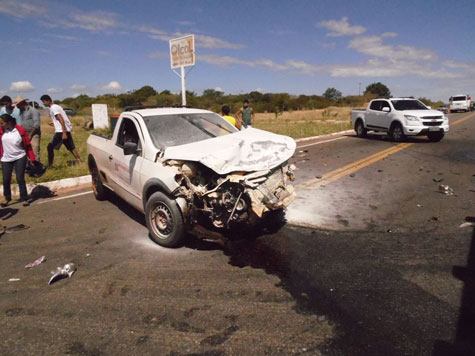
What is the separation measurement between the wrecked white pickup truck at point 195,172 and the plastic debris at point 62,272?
107 centimetres

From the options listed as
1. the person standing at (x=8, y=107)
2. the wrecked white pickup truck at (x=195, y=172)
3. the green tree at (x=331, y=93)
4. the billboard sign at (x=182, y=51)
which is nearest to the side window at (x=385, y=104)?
the billboard sign at (x=182, y=51)

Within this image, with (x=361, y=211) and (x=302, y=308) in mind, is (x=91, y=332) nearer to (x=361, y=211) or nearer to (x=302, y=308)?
(x=302, y=308)

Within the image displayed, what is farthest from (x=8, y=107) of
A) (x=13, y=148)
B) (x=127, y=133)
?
(x=127, y=133)

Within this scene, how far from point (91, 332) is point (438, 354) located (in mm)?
2816

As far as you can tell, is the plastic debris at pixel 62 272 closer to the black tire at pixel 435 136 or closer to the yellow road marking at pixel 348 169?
the yellow road marking at pixel 348 169

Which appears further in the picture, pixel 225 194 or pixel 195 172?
pixel 195 172

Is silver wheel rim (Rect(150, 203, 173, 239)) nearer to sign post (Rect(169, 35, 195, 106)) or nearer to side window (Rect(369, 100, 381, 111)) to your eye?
sign post (Rect(169, 35, 195, 106))

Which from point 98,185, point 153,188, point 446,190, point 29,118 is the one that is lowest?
point 446,190

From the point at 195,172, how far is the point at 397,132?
1278cm

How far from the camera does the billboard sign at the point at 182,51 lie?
604 inches

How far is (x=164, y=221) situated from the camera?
4398mm

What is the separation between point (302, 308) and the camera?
3.03 m

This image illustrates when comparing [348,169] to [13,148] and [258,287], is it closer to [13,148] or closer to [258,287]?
[258,287]

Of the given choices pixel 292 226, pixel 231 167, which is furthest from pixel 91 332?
pixel 292 226
